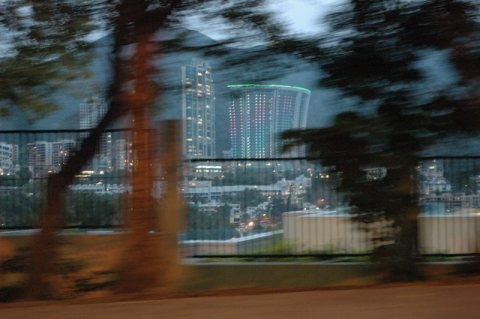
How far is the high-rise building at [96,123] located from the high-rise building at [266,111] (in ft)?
5.20

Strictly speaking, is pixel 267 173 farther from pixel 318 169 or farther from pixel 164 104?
pixel 164 104

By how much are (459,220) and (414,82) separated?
3.05 metres

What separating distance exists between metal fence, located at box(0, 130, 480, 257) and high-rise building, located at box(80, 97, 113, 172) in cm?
2

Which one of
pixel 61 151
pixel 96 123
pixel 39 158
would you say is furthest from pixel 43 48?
pixel 39 158

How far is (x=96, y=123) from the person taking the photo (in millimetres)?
8578

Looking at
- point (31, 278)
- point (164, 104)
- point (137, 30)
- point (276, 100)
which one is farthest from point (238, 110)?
point (31, 278)

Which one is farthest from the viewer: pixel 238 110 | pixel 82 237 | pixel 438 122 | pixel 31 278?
pixel 82 237

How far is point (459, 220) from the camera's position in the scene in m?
9.75

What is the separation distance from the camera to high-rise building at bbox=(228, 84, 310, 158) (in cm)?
805

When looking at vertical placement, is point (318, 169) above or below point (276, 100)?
below

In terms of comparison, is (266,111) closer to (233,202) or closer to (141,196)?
(233,202)

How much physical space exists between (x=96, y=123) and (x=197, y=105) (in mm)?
1279

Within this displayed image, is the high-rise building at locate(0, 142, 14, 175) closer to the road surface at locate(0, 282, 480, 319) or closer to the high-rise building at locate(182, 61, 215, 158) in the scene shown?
the high-rise building at locate(182, 61, 215, 158)

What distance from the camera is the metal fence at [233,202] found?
913 cm
